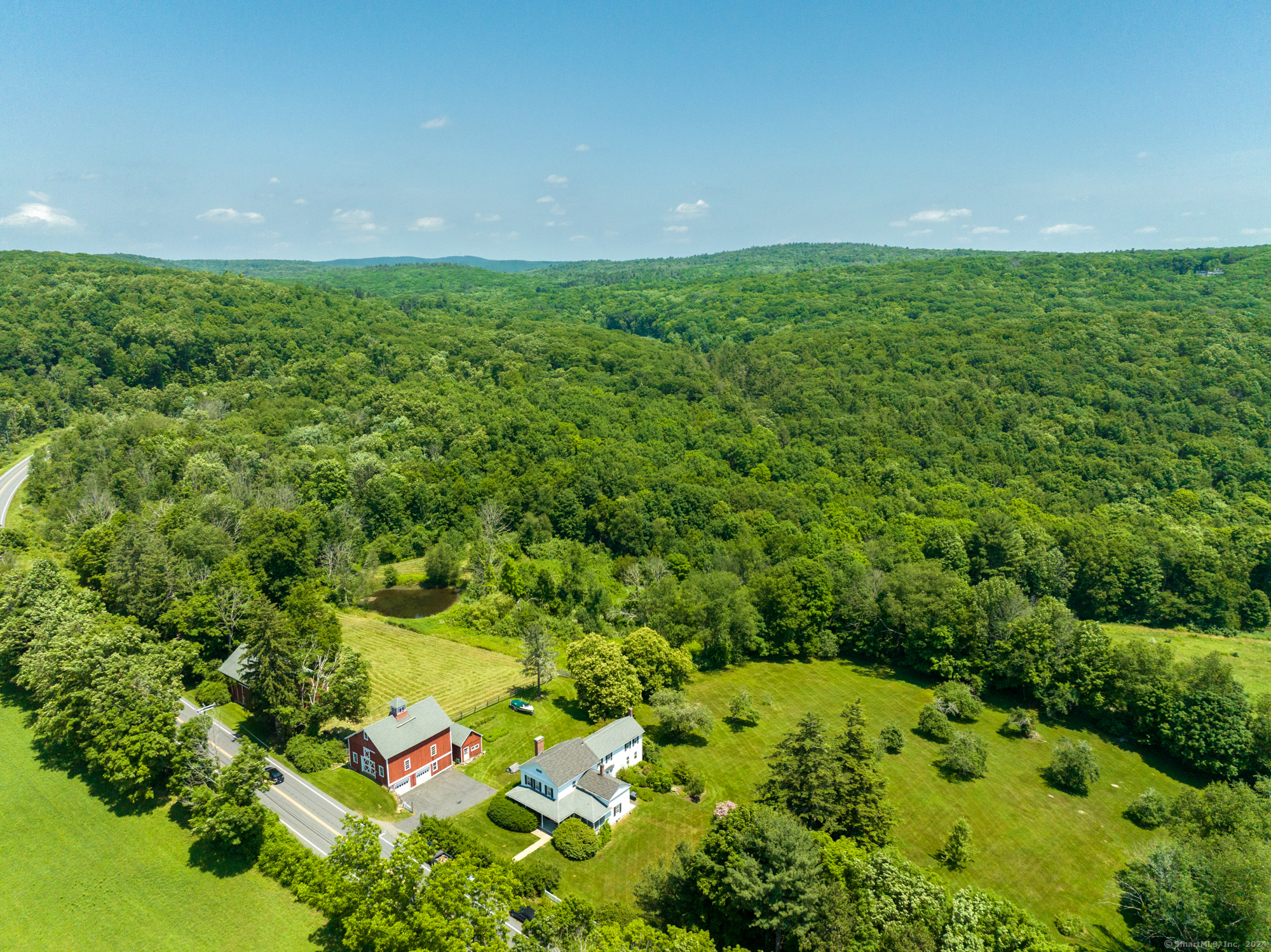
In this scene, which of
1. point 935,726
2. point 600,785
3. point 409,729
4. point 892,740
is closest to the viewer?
point 600,785

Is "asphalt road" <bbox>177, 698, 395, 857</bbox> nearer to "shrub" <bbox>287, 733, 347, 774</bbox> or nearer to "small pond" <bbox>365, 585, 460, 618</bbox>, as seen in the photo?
"shrub" <bbox>287, 733, 347, 774</bbox>

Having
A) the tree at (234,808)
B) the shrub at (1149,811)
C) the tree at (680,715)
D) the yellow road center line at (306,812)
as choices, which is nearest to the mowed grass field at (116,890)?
the tree at (234,808)

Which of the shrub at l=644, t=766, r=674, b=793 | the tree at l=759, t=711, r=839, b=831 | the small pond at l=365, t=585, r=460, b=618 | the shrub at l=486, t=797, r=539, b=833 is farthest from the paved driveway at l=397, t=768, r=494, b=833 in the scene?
the small pond at l=365, t=585, r=460, b=618

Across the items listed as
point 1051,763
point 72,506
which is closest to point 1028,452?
point 1051,763

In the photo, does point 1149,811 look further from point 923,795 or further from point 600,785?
point 600,785

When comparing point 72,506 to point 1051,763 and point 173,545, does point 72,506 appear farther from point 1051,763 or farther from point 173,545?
point 1051,763

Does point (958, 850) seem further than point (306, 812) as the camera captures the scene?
No

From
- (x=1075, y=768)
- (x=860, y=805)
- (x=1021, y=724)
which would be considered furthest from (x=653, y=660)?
(x=1021, y=724)
